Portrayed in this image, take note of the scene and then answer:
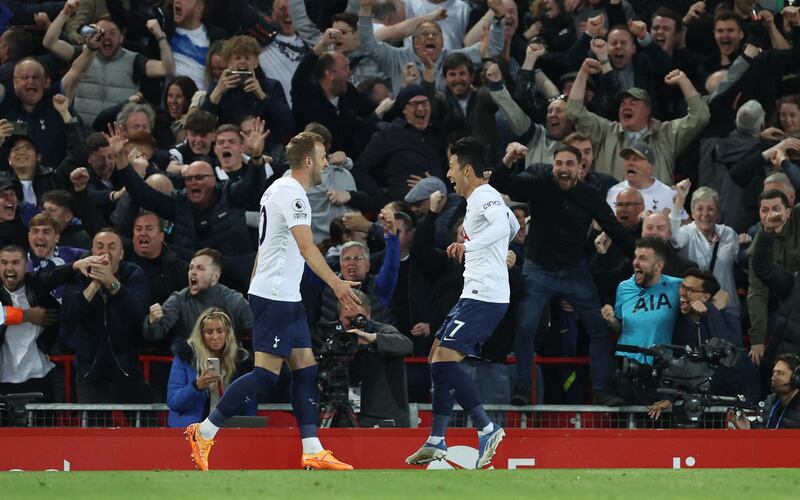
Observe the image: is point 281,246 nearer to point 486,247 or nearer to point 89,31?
point 486,247

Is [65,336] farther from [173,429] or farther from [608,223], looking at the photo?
[608,223]

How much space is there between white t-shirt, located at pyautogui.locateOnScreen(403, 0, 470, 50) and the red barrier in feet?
23.0

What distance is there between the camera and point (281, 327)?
9.92 meters

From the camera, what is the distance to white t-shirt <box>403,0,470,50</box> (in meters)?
17.2

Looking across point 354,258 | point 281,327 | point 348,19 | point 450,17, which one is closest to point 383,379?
point 354,258

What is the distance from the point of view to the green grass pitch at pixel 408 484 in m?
8.29

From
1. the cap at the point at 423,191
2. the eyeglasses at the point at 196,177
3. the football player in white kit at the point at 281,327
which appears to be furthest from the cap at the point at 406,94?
the football player in white kit at the point at 281,327

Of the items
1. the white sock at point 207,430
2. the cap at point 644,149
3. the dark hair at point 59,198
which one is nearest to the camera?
the white sock at point 207,430

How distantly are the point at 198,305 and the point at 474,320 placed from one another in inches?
116

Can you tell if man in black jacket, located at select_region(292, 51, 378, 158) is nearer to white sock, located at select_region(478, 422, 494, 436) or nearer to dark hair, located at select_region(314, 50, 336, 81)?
dark hair, located at select_region(314, 50, 336, 81)

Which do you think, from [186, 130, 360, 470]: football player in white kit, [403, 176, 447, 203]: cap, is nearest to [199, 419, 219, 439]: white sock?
[186, 130, 360, 470]: football player in white kit

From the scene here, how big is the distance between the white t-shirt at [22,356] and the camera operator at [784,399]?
223 inches

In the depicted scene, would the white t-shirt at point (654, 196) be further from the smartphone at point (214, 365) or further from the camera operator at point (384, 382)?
the smartphone at point (214, 365)

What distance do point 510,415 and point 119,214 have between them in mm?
4225
